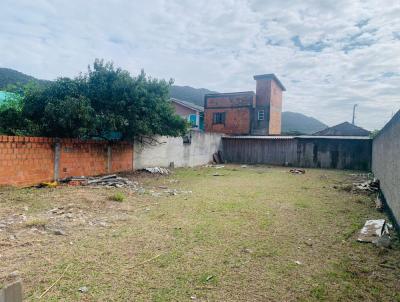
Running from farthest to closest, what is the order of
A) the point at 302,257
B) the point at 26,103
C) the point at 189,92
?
the point at 189,92 < the point at 26,103 < the point at 302,257

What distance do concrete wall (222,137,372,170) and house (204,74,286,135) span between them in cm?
588

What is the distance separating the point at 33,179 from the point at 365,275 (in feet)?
26.8

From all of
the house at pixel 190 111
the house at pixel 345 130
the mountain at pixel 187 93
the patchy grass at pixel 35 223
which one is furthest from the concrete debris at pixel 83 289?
the mountain at pixel 187 93

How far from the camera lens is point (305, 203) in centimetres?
690

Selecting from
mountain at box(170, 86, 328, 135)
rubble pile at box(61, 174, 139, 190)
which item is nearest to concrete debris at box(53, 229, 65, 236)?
rubble pile at box(61, 174, 139, 190)

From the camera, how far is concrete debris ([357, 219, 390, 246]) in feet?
13.4

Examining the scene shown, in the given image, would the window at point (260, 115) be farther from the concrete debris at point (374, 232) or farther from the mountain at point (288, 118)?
the concrete debris at point (374, 232)

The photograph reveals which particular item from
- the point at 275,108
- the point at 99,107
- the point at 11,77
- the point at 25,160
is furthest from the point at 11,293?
the point at 275,108

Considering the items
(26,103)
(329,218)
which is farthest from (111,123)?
(329,218)

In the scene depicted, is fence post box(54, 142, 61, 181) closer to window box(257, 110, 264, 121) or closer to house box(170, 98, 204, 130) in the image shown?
house box(170, 98, 204, 130)

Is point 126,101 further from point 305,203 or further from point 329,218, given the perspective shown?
point 329,218

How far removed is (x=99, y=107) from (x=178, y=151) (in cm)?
639

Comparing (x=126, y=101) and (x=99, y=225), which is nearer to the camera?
(x=99, y=225)

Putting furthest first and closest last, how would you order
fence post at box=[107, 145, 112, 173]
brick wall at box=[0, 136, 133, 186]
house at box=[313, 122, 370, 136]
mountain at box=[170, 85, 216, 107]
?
mountain at box=[170, 85, 216, 107] < house at box=[313, 122, 370, 136] < fence post at box=[107, 145, 112, 173] < brick wall at box=[0, 136, 133, 186]
